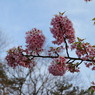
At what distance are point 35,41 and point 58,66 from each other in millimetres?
595

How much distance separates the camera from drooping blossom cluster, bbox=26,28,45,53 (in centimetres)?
401

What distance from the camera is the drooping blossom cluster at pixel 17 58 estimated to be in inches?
156

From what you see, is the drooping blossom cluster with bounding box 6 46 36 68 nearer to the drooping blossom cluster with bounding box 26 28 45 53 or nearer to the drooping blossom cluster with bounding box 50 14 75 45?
the drooping blossom cluster with bounding box 26 28 45 53

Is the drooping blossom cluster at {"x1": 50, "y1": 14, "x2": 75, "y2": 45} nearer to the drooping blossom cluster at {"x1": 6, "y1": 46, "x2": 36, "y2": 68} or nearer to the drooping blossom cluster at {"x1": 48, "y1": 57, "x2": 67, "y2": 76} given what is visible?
the drooping blossom cluster at {"x1": 48, "y1": 57, "x2": 67, "y2": 76}

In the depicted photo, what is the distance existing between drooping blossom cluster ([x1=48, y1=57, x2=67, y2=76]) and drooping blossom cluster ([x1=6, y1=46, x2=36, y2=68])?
0.39 m

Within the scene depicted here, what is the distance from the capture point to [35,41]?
4.03 m

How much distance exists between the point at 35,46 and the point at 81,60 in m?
0.82

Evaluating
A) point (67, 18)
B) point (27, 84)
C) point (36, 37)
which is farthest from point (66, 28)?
point (27, 84)

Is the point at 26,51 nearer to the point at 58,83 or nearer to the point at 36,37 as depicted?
the point at 36,37

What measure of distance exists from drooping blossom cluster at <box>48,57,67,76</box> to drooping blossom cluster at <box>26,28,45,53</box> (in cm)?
36

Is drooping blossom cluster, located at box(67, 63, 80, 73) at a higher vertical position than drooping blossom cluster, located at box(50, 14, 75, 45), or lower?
lower

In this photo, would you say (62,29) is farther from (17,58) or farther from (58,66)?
(17,58)

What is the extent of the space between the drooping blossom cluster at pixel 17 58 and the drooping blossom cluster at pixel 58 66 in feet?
1.27

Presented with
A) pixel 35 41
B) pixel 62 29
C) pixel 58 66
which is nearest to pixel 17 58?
pixel 35 41
